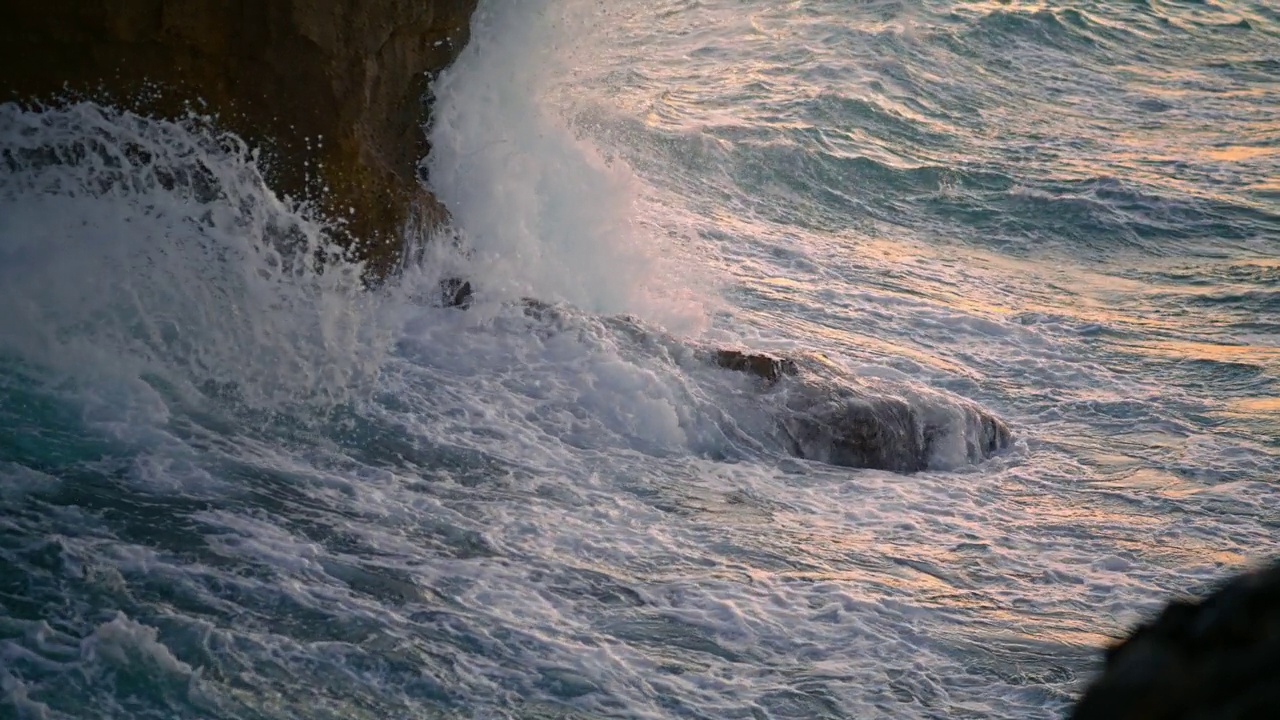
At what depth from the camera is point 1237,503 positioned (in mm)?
6430

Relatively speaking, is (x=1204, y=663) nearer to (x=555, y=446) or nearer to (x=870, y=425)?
(x=555, y=446)

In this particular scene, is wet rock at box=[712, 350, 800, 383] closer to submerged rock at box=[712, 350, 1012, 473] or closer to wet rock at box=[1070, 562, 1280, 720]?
submerged rock at box=[712, 350, 1012, 473]

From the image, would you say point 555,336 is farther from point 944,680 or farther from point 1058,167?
point 1058,167

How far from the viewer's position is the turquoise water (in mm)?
3938

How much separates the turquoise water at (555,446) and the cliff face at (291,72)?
0.55ft

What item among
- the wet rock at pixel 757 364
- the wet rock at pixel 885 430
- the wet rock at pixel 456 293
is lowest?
the wet rock at pixel 885 430

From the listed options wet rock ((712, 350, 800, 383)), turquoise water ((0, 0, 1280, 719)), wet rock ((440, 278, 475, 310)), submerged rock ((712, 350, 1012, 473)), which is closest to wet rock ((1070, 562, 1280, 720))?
turquoise water ((0, 0, 1280, 719))

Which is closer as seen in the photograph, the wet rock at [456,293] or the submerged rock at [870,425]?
the submerged rock at [870,425]

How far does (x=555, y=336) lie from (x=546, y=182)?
1.46 meters

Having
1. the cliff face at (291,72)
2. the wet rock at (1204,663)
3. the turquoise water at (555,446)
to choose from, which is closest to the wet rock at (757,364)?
the turquoise water at (555,446)

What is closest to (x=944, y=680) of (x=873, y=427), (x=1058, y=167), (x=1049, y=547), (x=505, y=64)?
(x=1049, y=547)

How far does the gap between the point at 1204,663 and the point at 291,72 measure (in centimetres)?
590

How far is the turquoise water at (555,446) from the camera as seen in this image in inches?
155

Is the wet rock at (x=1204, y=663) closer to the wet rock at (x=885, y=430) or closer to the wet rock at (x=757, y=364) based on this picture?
the wet rock at (x=885, y=430)
